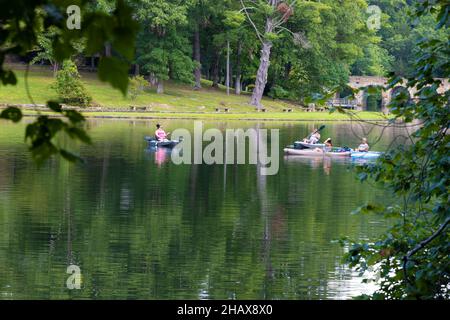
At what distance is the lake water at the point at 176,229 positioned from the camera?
14.8 meters

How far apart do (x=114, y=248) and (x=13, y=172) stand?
42.7 ft

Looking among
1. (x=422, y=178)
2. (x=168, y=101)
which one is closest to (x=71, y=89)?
(x=168, y=101)

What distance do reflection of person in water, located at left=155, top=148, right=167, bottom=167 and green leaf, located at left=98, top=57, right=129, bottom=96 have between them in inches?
1201

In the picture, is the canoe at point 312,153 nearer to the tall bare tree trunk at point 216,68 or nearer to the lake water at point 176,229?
the lake water at point 176,229

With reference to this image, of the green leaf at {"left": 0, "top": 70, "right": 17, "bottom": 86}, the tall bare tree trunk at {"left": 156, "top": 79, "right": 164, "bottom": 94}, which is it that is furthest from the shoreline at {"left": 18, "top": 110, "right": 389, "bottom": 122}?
the green leaf at {"left": 0, "top": 70, "right": 17, "bottom": 86}

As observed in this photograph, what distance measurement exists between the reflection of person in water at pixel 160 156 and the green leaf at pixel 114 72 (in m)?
30.5

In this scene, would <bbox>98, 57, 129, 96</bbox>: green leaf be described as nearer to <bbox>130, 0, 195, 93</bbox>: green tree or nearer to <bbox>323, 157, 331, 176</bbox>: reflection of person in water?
<bbox>323, 157, 331, 176</bbox>: reflection of person in water

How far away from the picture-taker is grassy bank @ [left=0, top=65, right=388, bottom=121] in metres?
62.2

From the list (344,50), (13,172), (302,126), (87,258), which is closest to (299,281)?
(87,258)

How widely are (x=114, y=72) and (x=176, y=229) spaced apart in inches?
647

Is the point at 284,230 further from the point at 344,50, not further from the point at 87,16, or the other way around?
the point at 344,50

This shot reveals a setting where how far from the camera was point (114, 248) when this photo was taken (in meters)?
17.5

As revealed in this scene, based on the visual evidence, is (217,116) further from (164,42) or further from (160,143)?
(160,143)

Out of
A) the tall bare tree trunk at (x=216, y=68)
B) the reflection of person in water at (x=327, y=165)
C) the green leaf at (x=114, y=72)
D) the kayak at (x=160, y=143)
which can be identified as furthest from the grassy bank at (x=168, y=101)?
the green leaf at (x=114, y=72)
